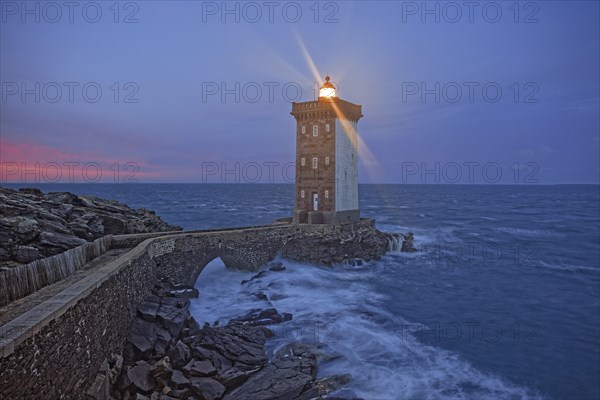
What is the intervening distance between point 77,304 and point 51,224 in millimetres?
10662

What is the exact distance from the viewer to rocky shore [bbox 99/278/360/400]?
1067 cm

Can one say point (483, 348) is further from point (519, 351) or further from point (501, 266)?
point (501, 266)

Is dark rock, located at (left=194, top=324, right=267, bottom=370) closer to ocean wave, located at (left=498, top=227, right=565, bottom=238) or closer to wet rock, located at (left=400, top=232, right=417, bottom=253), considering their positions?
wet rock, located at (left=400, top=232, right=417, bottom=253)

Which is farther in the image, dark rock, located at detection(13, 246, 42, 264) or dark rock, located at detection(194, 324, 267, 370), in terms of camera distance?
dark rock, located at detection(13, 246, 42, 264)

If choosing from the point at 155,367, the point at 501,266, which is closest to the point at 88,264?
the point at 155,367

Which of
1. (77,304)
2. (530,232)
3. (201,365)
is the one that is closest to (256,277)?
(201,365)

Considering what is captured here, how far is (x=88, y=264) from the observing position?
1452cm

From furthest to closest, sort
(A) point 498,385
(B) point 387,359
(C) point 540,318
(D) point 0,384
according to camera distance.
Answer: (C) point 540,318, (B) point 387,359, (A) point 498,385, (D) point 0,384

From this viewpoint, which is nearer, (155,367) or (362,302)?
(155,367)

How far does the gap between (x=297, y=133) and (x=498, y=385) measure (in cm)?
2394

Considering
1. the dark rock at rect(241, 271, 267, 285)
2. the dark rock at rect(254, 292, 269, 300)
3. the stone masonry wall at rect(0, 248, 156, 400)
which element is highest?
the stone masonry wall at rect(0, 248, 156, 400)

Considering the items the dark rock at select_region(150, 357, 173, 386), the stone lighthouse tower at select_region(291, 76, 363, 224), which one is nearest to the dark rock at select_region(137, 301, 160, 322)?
the dark rock at select_region(150, 357, 173, 386)

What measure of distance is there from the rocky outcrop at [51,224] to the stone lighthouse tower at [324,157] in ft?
40.0

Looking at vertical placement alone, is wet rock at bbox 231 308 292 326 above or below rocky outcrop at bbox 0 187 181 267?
below
